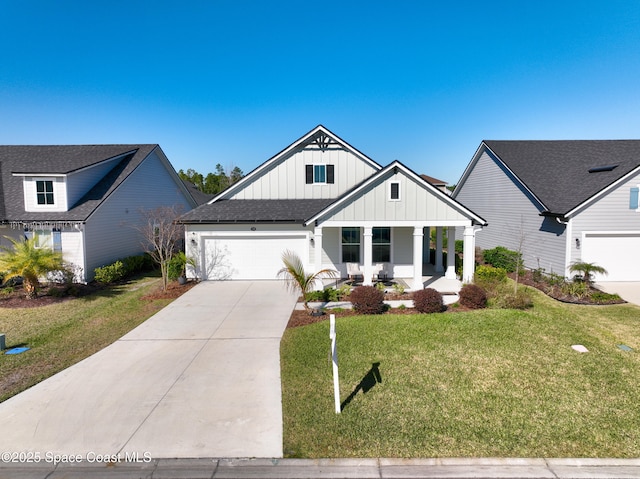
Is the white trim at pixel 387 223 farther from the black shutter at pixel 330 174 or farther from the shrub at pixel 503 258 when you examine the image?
the shrub at pixel 503 258

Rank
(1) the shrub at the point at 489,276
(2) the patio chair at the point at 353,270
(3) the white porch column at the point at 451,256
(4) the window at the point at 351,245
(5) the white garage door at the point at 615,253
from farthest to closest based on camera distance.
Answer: (4) the window at the point at 351,245, (3) the white porch column at the point at 451,256, (2) the patio chair at the point at 353,270, (5) the white garage door at the point at 615,253, (1) the shrub at the point at 489,276

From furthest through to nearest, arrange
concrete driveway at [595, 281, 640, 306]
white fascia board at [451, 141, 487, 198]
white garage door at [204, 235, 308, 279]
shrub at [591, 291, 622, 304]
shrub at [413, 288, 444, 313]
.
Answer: white fascia board at [451, 141, 487, 198] → white garage door at [204, 235, 308, 279] → concrete driveway at [595, 281, 640, 306] → shrub at [591, 291, 622, 304] → shrub at [413, 288, 444, 313]

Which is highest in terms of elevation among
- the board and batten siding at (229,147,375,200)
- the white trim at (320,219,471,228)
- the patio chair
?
the board and batten siding at (229,147,375,200)

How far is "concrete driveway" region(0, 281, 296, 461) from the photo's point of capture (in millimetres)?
5531

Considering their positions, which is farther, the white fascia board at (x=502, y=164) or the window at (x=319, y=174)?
the window at (x=319, y=174)

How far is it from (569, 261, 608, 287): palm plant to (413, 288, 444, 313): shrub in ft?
22.5

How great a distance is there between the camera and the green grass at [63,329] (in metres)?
8.17

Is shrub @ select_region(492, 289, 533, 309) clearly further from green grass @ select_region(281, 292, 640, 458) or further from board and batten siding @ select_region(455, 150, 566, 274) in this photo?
board and batten siding @ select_region(455, 150, 566, 274)

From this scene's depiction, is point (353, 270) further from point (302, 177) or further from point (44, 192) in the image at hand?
point (44, 192)

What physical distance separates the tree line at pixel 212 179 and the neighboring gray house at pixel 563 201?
138 feet

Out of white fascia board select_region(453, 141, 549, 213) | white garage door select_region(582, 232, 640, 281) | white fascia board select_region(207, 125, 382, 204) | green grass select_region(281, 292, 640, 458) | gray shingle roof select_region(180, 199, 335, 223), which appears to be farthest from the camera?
white fascia board select_region(207, 125, 382, 204)

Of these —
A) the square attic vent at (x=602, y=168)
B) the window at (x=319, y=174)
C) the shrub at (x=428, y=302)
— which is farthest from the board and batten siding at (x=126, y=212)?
the square attic vent at (x=602, y=168)

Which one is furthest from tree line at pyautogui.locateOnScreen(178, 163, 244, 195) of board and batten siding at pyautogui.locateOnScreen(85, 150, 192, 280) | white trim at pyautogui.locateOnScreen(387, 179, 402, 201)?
white trim at pyautogui.locateOnScreen(387, 179, 402, 201)

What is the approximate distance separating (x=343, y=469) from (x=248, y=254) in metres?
12.7
